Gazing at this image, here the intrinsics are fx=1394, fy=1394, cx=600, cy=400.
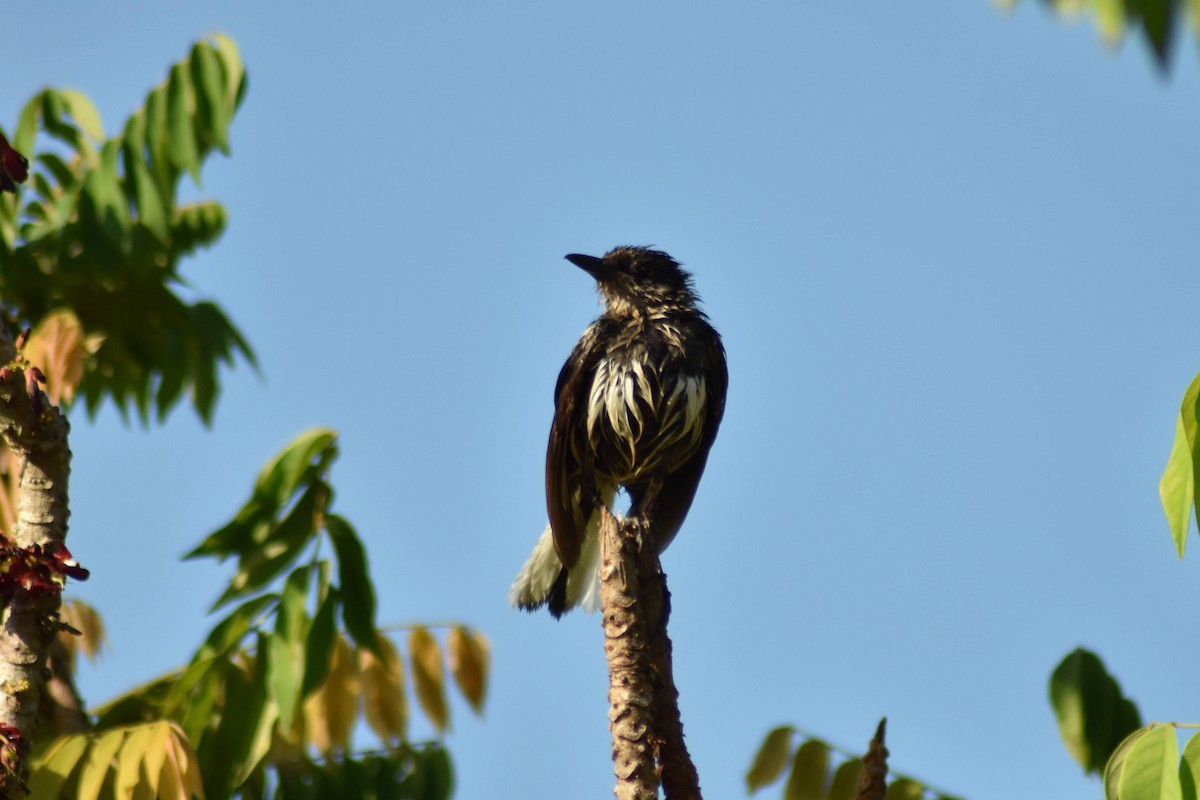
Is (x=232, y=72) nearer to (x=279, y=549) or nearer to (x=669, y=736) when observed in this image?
(x=279, y=549)

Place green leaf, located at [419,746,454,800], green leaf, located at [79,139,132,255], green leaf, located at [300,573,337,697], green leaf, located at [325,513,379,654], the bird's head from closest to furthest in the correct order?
green leaf, located at [300,573,337,697]
green leaf, located at [325,513,379,654]
green leaf, located at [419,746,454,800]
green leaf, located at [79,139,132,255]
the bird's head

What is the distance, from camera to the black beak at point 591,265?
6.97 m

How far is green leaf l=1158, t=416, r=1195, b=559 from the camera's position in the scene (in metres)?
2.83

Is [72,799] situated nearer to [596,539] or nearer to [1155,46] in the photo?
[596,539]

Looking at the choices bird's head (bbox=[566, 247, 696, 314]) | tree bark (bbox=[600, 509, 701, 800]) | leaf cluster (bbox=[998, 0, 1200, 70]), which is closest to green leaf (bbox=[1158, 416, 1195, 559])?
tree bark (bbox=[600, 509, 701, 800])

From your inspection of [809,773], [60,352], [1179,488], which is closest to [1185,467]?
[1179,488]

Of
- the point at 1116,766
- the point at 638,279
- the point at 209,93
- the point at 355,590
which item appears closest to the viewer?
the point at 1116,766

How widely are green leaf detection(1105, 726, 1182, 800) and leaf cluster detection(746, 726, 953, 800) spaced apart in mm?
918

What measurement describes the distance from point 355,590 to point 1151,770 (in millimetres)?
2324

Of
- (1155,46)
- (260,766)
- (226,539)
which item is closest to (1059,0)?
(1155,46)

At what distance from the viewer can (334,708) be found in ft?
15.8

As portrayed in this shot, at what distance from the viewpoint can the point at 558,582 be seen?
244 inches

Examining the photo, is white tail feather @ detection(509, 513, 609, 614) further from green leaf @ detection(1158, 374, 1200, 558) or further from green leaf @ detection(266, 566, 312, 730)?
green leaf @ detection(1158, 374, 1200, 558)

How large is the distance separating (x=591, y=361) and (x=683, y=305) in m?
0.70
